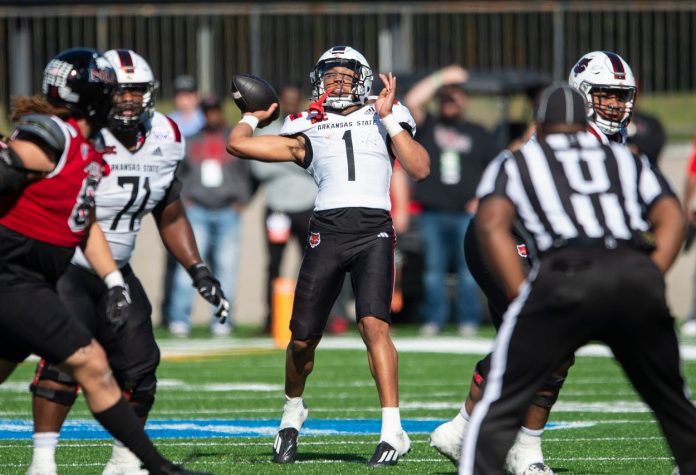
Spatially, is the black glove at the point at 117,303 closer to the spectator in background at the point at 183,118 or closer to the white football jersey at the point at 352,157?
the white football jersey at the point at 352,157

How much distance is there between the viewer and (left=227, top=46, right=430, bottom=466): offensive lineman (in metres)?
6.51

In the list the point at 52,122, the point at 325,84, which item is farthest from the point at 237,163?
the point at 52,122

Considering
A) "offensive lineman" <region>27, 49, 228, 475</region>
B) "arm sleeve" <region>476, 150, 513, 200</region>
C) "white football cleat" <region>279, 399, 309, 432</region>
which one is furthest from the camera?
"white football cleat" <region>279, 399, 309, 432</region>

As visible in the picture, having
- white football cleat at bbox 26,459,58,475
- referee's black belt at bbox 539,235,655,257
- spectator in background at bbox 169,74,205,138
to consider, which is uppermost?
spectator in background at bbox 169,74,205,138

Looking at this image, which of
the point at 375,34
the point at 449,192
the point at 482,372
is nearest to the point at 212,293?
the point at 482,372

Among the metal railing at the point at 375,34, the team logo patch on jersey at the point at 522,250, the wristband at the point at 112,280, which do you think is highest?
the metal railing at the point at 375,34

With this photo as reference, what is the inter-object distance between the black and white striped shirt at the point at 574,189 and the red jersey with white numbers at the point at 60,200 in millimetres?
1533

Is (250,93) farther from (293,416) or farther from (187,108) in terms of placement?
(187,108)

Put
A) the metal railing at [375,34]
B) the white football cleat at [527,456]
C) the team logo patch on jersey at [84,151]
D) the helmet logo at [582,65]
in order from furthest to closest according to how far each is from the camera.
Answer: the metal railing at [375,34] < the helmet logo at [582,65] < the white football cleat at [527,456] < the team logo patch on jersey at [84,151]

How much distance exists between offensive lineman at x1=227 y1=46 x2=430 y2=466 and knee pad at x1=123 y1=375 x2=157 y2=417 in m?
0.69

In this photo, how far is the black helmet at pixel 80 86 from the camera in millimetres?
5465

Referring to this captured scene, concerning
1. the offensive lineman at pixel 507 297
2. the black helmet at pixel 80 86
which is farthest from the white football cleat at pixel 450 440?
the black helmet at pixel 80 86

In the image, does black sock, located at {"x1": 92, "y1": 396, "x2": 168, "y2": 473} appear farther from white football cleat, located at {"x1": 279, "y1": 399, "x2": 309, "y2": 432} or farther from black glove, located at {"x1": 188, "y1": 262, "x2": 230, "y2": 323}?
white football cleat, located at {"x1": 279, "y1": 399, "x2": 309, "y2": 432}

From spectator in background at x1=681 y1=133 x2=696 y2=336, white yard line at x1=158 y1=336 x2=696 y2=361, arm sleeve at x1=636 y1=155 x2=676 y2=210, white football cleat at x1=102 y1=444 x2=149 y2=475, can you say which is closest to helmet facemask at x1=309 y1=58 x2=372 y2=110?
white football cleat at x1=102 y1=444 x2=149 y2=475
